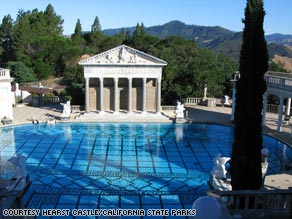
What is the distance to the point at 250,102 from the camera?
37.5ft

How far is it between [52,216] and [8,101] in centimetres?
2030

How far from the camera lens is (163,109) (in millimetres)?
36438

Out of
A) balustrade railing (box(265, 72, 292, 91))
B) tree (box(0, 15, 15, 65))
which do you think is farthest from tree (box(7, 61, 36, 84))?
balustrade railing (box(265, 72, 292, 91))

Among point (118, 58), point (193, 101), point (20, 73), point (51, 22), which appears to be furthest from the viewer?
point (51, 22)

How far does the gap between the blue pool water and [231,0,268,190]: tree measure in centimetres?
411

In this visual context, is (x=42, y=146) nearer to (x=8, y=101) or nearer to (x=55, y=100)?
(x=8, y=101)

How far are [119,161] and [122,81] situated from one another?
17.1 m

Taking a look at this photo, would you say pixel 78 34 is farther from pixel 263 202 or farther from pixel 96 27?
→ pixel 263 202

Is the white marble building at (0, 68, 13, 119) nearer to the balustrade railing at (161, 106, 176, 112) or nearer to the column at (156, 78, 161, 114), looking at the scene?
the column at (156, 78, 161, 114)

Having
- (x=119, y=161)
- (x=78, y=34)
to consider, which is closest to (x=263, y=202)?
(x=119, y=161)

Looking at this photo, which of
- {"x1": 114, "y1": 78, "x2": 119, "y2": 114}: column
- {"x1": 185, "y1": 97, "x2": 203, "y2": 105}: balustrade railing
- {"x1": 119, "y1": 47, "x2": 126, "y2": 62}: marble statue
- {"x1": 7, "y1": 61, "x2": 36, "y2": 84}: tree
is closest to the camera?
{"x1": 119, "y1": 47, "x2": 126, "y2": 62}: marble statue

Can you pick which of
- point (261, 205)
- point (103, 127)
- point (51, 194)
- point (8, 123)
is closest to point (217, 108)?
point (103, 127)

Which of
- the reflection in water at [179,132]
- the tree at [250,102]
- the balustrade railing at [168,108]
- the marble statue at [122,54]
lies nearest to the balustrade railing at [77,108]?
the marble statue at [122,54]

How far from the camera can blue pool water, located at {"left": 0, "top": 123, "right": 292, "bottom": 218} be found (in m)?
14.7
